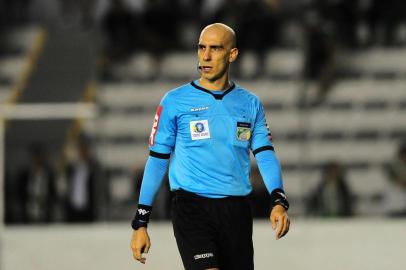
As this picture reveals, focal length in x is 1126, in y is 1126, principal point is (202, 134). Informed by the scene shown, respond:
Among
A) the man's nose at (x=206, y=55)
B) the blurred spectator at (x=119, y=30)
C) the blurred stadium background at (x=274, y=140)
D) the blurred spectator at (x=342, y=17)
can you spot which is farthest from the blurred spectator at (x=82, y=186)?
the man's nose at (x=206, y=55)

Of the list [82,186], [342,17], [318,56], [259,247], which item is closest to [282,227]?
[259,247]

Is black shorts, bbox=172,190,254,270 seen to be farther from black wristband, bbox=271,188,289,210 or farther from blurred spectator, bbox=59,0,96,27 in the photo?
blurred spectator, bbox=59,0,96,27

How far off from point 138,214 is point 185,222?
214 millimetres

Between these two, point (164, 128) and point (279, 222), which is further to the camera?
point (164, 128)

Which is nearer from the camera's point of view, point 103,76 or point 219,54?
point 219,54

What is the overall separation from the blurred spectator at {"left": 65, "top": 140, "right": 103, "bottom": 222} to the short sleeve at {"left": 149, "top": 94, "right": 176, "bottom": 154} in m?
4.57

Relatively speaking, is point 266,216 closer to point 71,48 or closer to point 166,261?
point 166,261

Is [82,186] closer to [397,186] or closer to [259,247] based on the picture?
[259,247]

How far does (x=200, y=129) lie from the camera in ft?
16.1

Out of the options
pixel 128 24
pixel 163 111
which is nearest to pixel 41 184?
pixel 128 24

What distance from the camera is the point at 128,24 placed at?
11617mm

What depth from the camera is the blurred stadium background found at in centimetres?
951

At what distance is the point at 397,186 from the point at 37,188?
10.0ft

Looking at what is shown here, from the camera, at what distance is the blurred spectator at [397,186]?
31.2ft
